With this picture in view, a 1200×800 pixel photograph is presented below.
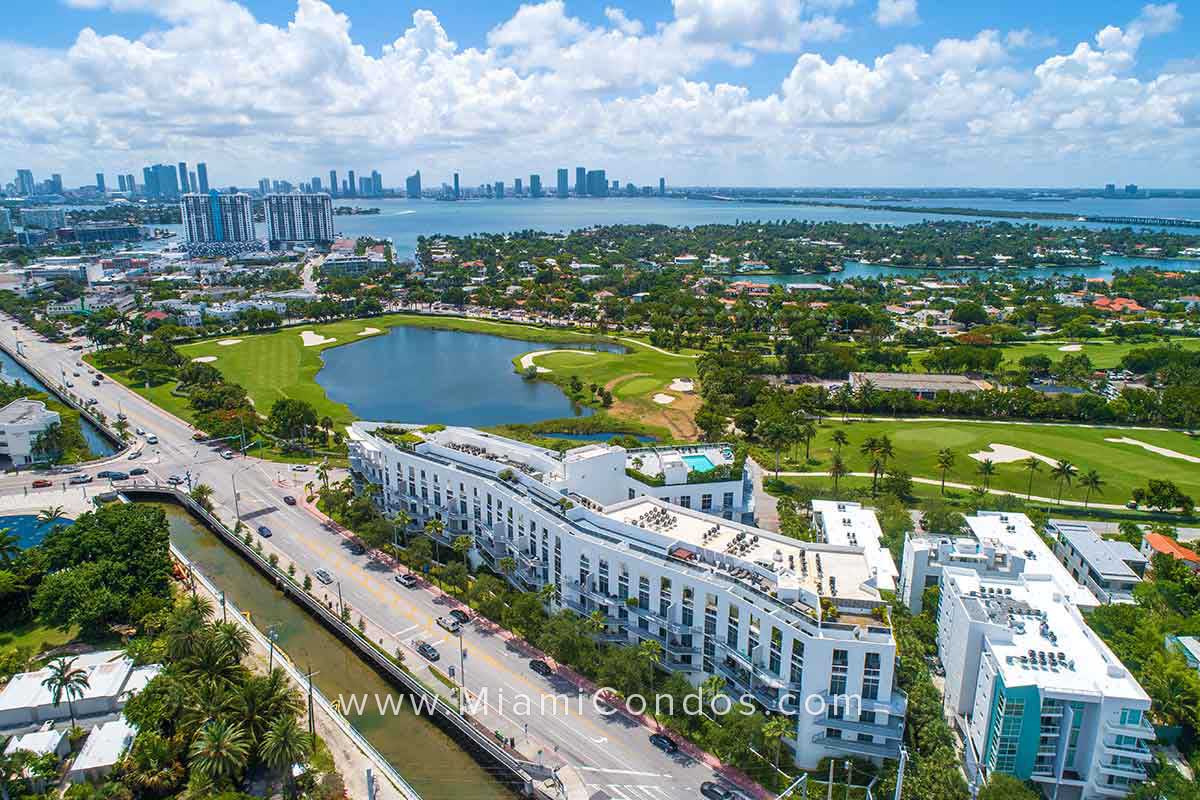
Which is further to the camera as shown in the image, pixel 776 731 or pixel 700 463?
pixel 700 463

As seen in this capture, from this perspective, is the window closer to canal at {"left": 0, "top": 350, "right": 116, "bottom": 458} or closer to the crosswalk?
the crosswalk

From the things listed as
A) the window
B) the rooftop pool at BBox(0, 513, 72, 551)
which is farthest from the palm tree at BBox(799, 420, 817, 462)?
the rooftop pool at BBox(0, 513, 72, 551)

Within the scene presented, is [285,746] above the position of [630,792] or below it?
above

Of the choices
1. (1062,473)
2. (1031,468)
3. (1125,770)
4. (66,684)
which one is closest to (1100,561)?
(1062,473)

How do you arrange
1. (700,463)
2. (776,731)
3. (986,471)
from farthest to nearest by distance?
(986,471) → (700,463) → (776,731)

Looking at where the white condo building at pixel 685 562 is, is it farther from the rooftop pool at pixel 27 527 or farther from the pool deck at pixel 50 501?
the pool deck at pixel 50 501

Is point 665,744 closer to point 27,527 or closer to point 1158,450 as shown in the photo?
point 27,527

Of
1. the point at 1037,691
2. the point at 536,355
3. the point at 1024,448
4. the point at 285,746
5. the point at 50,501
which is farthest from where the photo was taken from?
the point at 536,355

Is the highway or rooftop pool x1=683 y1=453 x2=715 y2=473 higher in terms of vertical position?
rooftop pool x1=683 y1=453 x2=715 y2=473
